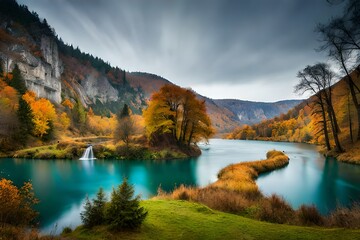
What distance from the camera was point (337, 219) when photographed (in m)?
7.78

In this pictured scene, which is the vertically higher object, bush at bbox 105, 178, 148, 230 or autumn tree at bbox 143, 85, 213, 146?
autumn tree at bbox 143, 85, 213, 146

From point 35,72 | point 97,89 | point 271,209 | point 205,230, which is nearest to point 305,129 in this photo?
point 271,209

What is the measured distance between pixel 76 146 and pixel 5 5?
127342 mm

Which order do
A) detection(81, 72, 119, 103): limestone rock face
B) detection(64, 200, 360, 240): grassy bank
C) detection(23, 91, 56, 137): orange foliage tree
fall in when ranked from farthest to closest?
detection(81, 72, 119, 103): limestone rock face < detection(23, 91, 56, 137): orange foliage tree < detection(64, 200, 360, 240): grassy bank

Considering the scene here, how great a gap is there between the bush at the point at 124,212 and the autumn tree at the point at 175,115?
108ft

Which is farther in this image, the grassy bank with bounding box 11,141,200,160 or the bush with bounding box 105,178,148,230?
the grassy bank with bounding box 11,141,200,160

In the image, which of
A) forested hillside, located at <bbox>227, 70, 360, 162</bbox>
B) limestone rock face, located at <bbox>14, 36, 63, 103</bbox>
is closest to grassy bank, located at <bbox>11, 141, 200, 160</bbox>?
forested hillside, located at <bbox>227, 70, 360, 162</bbox>

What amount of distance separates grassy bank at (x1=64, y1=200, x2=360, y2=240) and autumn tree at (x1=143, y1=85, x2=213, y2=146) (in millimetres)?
32340

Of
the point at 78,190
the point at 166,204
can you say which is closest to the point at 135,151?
the point at 78,190

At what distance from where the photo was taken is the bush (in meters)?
6.04

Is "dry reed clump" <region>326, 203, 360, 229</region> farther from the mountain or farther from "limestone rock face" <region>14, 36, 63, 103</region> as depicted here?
"limestone rock face" <region>14, 36, 63, 103</region>

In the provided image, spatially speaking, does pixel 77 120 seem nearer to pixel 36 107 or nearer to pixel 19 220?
pixel 36 107

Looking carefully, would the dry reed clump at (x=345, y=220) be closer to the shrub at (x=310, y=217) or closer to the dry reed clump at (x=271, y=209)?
the dry reed clump at (x=271, y=209)

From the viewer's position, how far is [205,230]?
6.14m
